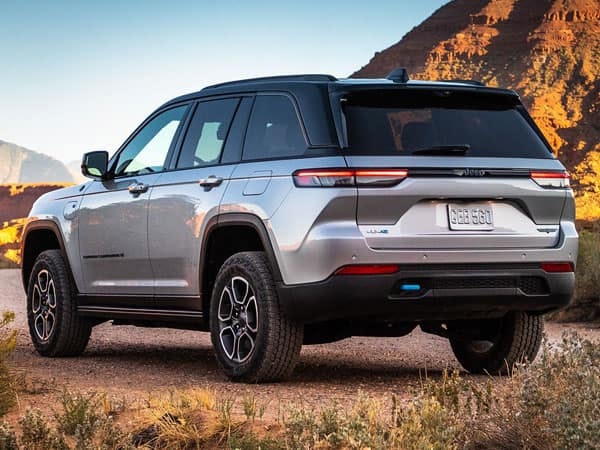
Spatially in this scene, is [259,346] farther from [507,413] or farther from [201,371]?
[507,413]

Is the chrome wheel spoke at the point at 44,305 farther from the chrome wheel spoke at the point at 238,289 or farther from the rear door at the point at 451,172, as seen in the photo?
the rear door at the point at 451,172

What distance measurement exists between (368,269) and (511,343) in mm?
1815

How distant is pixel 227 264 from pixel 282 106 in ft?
3.60

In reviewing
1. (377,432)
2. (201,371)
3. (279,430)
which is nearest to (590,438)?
(377,432)

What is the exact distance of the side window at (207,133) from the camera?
799 cm

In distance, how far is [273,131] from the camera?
24.6ft

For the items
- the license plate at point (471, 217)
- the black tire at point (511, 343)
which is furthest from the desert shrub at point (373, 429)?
the black tire at point (511, 343)

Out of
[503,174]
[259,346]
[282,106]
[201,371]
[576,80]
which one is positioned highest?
[282,106]

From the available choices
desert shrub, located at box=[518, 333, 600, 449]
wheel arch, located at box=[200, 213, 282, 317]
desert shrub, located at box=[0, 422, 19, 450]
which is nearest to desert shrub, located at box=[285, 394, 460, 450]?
desert shrub, located at box=[518, 333, 600, 449]

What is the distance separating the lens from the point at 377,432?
4633 mm

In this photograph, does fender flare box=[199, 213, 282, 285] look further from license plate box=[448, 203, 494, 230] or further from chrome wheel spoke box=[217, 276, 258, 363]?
license plate box=[448, 203, 494, 230]

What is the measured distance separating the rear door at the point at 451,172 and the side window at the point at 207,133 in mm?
1227

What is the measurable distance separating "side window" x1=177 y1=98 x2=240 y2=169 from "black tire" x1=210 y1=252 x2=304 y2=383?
0.93 m

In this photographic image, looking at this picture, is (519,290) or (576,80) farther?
(576,80)
